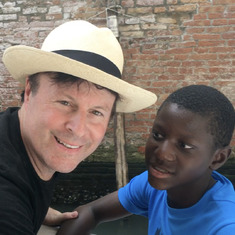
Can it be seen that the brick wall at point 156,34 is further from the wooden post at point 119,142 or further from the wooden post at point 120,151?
the wooden post at point 120,151

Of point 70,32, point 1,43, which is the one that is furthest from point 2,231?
point 1,43

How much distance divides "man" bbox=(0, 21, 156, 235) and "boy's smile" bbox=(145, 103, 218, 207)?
263 mm

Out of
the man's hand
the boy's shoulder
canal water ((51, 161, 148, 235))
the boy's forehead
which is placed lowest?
canal water ((51, 161, 148, 235))

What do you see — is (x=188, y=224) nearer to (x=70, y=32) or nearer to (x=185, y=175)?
(x=185, y=175)

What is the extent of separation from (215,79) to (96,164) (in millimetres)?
2130

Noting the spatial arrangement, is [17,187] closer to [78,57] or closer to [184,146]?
[78,57]

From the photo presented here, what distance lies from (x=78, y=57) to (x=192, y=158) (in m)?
0.67

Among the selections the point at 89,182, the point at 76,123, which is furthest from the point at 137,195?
the point at 89,182

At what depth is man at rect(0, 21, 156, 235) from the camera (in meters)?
1.13

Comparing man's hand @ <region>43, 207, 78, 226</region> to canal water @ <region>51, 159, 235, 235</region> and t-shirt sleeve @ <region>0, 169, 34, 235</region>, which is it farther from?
canal water @ <region>51, 159, 235, 235</region>

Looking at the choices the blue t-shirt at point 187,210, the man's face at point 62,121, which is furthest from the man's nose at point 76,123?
the blue t-shirt at point 187,210

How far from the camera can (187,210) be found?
4.00ft

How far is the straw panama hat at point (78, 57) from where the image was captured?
1.13 metres

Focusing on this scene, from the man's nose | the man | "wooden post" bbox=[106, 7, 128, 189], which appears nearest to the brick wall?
"wooden post" bbox=[106, 7, 128, 189]
